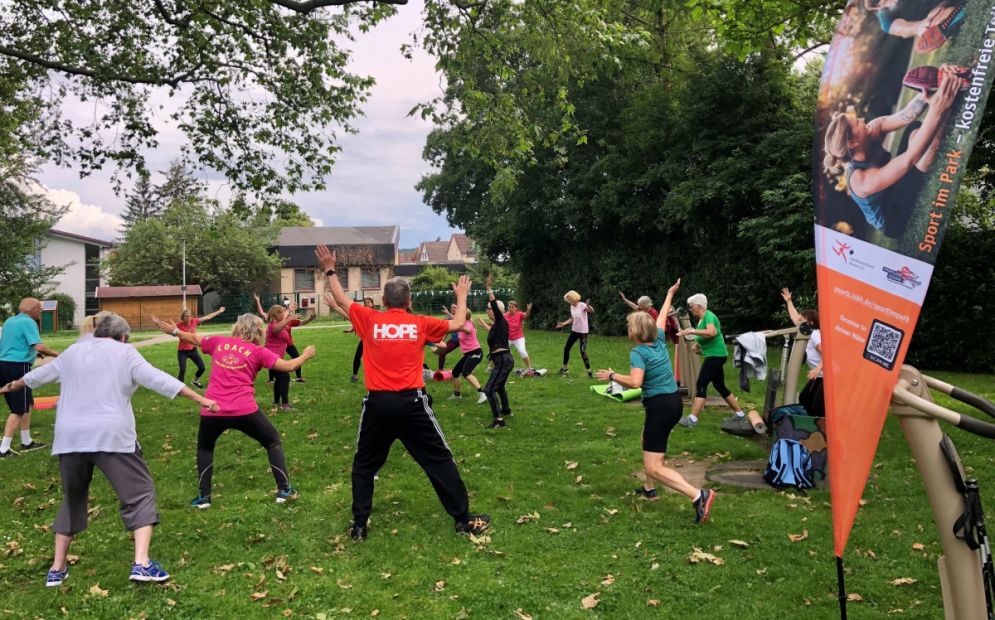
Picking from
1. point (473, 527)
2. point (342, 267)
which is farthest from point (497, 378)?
point (342, 267)

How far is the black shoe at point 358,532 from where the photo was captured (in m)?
5.84

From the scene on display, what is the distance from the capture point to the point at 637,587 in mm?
4867

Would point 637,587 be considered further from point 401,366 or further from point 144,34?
point 144,34

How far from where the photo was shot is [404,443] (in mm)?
5730

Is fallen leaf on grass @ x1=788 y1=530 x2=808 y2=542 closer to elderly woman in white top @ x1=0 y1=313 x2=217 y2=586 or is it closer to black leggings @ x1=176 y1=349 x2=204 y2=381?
elderly woman in white top @ x1=0 y1=313 x2=217 y2=586

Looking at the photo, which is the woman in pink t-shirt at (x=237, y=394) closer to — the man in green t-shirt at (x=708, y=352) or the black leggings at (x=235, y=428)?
the black leggings at (x=235, y=428)

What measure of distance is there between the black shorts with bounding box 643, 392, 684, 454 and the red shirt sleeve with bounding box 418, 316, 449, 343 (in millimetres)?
2025

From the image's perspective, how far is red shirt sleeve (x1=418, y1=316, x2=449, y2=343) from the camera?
5.82 meters

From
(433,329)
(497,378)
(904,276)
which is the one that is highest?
(904,276)

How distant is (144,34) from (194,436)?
9.10 m

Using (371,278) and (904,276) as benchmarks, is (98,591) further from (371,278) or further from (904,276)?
(371,278)

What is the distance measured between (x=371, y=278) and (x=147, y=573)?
60.8 metres

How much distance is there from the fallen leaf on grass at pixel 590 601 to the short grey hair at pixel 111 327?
151 inches

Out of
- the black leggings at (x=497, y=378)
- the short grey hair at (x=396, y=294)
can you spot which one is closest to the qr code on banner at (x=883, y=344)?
the short grey hair at (x=396, y=294)
